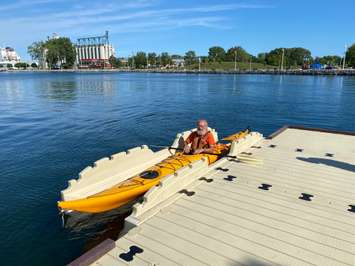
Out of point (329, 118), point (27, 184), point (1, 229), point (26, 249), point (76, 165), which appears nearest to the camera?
point (26, 249)

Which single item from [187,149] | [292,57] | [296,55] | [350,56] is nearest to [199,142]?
[187,149]

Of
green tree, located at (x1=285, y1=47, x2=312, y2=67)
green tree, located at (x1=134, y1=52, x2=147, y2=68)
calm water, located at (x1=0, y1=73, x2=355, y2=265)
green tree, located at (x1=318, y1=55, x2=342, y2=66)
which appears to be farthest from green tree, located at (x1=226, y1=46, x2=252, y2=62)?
calm water, located at (x1=0, y1=73, x2=355, y2=265)

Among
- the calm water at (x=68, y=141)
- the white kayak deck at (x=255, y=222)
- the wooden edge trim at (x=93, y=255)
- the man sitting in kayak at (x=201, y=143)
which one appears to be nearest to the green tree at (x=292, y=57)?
the calm water at (x=68, y=141)

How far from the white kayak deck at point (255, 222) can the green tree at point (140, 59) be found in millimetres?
169541

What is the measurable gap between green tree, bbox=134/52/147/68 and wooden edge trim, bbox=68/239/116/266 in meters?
173

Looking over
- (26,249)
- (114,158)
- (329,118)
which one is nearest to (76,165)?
(114,158)

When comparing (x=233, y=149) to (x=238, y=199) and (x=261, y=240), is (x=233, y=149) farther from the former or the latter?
(x=261, y=240)

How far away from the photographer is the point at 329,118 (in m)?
23.0

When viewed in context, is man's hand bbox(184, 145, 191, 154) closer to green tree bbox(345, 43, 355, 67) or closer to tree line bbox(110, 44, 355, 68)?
green tree bbox(345, 43, 355, 67)

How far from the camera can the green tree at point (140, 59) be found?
170625 millimetres

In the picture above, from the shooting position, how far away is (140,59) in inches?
6718

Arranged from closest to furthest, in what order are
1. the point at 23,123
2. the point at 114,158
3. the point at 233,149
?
the point at 114,158
the point at 233,149
the point at 23,123

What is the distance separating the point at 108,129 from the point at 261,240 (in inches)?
599

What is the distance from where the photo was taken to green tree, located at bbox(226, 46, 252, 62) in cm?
16725
